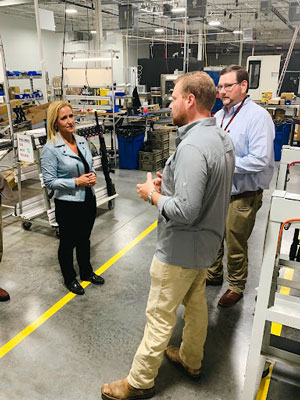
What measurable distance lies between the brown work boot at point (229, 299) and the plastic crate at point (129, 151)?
14.6ft

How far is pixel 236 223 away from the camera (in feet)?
8.22

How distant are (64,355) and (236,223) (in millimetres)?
1545

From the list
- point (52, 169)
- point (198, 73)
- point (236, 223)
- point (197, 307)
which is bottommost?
point (197, 307)

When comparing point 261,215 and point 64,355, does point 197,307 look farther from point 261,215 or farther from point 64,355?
point 261,215

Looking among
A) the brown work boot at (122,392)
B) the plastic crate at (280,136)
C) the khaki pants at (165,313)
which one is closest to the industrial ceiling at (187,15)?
the plastic crate at (280,136)

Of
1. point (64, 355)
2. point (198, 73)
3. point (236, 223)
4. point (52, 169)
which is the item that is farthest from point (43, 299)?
point (198, 73)

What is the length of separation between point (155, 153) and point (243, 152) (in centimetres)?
429

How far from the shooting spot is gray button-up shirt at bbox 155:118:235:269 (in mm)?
1395

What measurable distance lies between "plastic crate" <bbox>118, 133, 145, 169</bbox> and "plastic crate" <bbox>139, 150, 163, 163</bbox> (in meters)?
0.14

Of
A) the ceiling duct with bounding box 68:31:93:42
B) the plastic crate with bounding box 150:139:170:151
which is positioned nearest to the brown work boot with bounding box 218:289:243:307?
the plastic crate with bounding box 150:139:170:151

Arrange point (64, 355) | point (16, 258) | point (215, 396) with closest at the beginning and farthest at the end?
point (215, 396), point (64, 355), point (16, 258)

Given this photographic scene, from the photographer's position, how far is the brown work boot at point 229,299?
8.81ft

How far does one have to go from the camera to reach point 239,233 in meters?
2.53

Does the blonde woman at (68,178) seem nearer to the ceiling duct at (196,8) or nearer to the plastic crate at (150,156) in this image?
the plastic crate at (150,156)
